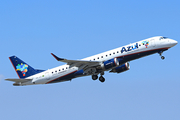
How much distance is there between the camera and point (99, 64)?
45.1 metres

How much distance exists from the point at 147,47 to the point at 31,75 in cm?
1987

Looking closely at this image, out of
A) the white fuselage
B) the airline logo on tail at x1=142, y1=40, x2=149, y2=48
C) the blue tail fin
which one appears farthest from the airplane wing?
the blue tail fin

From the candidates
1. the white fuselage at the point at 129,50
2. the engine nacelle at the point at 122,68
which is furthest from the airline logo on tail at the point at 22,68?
the engine nacelle at the point at 122,68

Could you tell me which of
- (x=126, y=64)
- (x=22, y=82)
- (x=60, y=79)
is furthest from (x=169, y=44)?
(x=22, y=82)

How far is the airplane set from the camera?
145 ft

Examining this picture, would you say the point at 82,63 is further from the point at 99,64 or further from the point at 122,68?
the point at 122,68

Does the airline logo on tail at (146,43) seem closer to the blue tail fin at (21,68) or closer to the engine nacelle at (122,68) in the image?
the engine nacelle at (122,68)

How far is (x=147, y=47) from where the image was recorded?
44125mm

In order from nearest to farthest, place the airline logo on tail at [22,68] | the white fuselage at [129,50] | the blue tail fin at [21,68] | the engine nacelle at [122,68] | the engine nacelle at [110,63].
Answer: the engine nacelle at [110,63] → the white fuselage at [129,50] → the engine nacelle at [122,68] → the blue tail fin at [21,68] → the airline logo on tail at [22,68]

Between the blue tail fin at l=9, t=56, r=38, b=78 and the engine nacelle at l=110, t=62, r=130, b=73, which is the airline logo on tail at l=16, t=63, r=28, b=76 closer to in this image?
the blue tail fin at l=9, t=56, r=38, b=78

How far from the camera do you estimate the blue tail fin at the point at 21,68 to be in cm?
5050

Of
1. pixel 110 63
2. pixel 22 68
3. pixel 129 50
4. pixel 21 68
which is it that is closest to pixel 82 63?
pixel 110 63

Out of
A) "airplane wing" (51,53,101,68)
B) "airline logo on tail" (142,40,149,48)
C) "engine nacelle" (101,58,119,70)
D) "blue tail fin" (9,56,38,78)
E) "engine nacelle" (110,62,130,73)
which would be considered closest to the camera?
"airplane wing" (51,53,101,68)

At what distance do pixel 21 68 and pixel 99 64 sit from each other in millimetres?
14620
